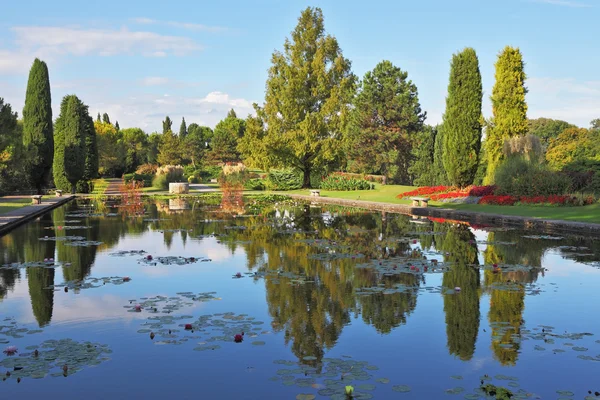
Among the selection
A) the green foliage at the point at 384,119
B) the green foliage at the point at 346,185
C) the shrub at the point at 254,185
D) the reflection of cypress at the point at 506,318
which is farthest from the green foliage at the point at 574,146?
the reflection of cypress at the point at 506,318

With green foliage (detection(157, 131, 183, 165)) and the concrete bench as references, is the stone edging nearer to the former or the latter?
the concrete bench

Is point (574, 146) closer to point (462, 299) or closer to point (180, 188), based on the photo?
point (180, 188)

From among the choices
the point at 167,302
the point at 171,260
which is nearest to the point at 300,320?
the point at 167,302

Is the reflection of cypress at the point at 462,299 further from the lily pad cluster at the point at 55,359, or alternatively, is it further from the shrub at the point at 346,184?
the shrub at the point at 346,184

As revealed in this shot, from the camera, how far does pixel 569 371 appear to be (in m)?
5.59

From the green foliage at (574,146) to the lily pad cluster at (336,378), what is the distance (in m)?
44.9

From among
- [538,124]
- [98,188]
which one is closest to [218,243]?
[98,188]

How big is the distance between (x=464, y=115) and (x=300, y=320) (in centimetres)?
2719

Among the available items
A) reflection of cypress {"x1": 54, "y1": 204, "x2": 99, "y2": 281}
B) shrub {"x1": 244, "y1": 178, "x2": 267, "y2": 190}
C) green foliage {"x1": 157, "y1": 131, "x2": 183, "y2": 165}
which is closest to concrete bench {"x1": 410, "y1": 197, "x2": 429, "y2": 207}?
reflection of cypress {"x1": 54, "y1": 204, "x2": 99, "y2": 281}

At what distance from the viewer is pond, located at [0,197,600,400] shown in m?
5.34

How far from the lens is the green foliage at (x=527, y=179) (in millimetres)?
25672

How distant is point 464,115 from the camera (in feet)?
106

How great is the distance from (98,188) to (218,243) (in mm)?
38534

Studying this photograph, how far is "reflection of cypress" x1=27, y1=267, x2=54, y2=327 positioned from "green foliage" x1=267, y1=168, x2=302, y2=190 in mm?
38032
